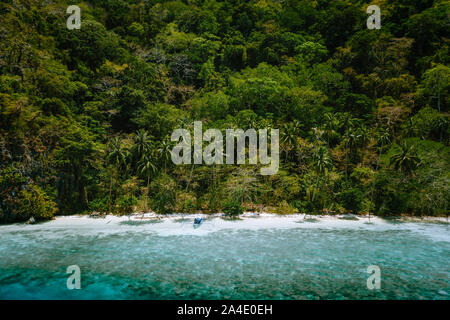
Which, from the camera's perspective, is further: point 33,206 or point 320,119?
Result: point 320,119

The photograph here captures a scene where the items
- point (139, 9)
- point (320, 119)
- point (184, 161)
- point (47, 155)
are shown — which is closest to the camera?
point (47, 155)

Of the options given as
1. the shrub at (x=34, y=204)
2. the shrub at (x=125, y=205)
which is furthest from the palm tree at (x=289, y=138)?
the shrub at (x=34, y=204)

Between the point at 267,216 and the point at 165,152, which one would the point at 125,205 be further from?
the point at 267,216

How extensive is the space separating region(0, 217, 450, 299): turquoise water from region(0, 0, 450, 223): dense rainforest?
14.5 feet

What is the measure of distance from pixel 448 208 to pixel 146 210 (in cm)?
3641

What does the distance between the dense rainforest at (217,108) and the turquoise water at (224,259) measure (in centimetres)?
443

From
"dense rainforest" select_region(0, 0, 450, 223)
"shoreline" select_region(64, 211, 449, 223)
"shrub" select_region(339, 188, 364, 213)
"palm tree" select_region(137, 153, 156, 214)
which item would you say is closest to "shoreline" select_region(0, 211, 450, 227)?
"shoreline" select_region(64, 211, 449, 223)

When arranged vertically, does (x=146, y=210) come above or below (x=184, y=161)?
below

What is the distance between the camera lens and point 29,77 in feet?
109

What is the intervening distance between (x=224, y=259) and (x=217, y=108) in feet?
98.7

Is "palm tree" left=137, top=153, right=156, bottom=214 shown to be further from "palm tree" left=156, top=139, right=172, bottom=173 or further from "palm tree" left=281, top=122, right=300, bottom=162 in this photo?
"palm tree" left=281, top=122, right=300, bottom=162

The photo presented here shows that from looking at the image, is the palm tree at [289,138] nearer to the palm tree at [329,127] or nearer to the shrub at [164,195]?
the palm tree at [329,127]

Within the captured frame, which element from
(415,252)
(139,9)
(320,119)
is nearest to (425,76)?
(320,119)

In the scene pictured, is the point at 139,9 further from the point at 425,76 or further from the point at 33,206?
the point at 425,76
